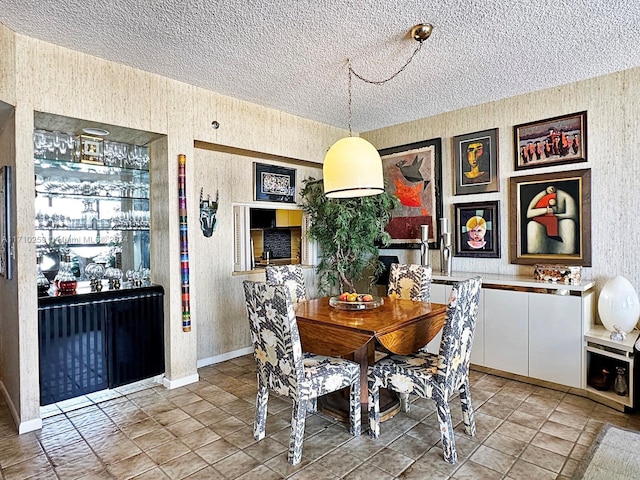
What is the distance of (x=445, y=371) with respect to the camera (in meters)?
2.26

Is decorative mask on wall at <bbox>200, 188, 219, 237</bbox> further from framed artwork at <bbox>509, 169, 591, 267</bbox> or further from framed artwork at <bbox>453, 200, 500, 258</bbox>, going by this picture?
framed artwork at <bbox>509, 169, 591, 267</bbox>

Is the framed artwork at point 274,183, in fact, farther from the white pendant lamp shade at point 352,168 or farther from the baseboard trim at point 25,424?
the baseboard trim at point 25,424

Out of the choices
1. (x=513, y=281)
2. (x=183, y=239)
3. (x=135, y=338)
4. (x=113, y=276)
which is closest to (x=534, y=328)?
(x=513, y=281)

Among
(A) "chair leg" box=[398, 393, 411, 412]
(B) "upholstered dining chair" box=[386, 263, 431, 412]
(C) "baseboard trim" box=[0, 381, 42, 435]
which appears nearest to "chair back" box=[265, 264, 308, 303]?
(B) "upholstered dining chair" box=[386, 263, 431, 412]

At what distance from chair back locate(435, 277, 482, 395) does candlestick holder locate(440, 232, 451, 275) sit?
5.95 feet

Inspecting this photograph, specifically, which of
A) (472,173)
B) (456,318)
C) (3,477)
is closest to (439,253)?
(472,173)

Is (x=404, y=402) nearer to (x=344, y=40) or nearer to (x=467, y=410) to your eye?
(x=467, y=410)

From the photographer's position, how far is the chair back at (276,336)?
86.6 inches

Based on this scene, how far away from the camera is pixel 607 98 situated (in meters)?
3.41

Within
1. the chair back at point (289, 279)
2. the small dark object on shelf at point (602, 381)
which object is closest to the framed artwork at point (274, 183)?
the chair back at point (289, 279)

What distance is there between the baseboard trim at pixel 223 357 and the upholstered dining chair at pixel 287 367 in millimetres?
1656

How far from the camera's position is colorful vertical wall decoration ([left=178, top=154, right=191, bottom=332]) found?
3.51m

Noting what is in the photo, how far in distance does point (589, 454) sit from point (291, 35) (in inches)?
127

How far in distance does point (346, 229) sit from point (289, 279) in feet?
3.63
